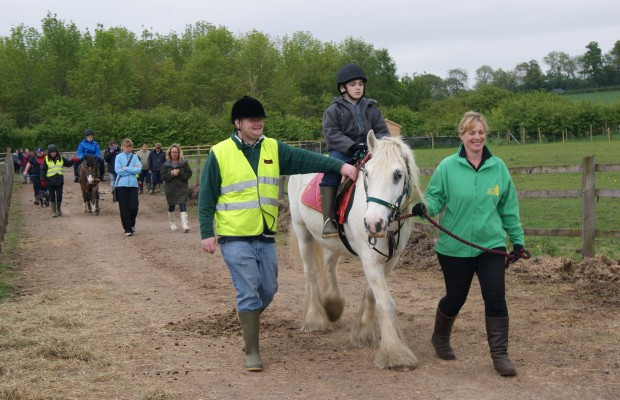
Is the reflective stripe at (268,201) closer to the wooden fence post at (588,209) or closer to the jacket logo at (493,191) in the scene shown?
the jacket logo at (493,191)

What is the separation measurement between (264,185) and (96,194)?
1448 centimetres

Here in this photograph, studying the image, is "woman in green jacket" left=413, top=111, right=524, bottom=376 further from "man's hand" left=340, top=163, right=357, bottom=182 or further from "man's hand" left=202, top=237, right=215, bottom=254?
"man's hand" left=202, top=237, right=215, bottom=254

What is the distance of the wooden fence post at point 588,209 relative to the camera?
30.7 feet

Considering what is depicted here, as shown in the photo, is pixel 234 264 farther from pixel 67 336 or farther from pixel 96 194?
pixel 96 194

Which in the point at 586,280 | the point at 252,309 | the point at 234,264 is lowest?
the point at 586,280

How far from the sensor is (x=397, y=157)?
541cm

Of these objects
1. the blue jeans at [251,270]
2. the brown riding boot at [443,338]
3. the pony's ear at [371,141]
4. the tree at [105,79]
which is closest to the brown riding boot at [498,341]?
the brown riding boot at [443,338]

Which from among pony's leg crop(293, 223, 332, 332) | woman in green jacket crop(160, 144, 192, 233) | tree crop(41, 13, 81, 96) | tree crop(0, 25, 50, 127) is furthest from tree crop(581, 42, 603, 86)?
pony's leg crop(293, 223, 332, 332)

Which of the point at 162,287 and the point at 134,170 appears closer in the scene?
the point at 162,287

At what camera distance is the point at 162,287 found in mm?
9141

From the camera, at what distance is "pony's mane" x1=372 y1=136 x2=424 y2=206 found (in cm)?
536

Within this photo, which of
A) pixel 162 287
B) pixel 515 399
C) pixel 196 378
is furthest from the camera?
pixel 162 287

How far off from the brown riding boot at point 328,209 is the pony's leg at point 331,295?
860mm

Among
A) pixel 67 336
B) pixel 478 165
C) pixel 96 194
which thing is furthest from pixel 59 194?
pixel 478 165
